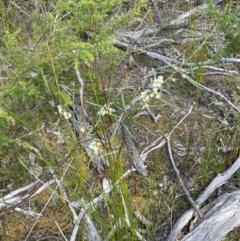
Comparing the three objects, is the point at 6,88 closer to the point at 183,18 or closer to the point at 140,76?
the point at 140,76

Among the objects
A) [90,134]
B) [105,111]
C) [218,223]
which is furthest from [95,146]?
[218,223]

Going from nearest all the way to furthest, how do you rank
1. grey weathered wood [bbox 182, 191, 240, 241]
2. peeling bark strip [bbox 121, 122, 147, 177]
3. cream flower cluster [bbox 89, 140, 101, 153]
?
cream flower cluster [bbox 89, 140, 101, 153] → grey weathered wood [bbox 182, 191, 240, 241] → peeling bark strip [bbox 121, 122, 147, 177]

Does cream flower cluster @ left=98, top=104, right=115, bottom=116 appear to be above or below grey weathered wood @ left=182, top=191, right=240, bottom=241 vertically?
above

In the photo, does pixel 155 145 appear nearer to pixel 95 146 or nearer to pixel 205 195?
pixel 205 195

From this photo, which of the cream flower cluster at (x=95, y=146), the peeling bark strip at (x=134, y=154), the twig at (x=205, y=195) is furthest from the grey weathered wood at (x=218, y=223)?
the cream flower cluster at (x=95, y=146)

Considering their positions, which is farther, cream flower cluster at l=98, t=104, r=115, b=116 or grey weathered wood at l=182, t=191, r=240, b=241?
grey weathered wood at l=182, t=191, r=240, b=241

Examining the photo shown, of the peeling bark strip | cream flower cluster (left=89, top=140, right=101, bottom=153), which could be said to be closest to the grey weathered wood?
the peeling bark strip

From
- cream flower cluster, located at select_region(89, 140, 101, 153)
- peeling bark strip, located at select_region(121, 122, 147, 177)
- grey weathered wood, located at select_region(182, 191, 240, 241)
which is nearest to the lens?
cream flower cluster, located at select_region(89, 140, 101, 153)

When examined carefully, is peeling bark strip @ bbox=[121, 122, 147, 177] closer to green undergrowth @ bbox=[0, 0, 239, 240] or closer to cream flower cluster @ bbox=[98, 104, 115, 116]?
green undergrowth @ bbox=[0, 0, 239, 240]

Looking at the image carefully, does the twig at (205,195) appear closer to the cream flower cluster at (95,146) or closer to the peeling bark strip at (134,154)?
the peeling bark strip at (134,154)

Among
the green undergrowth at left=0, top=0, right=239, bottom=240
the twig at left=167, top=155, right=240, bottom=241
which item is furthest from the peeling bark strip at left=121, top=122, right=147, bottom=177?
the twig at left=167, top=155, right=240, bottom=241

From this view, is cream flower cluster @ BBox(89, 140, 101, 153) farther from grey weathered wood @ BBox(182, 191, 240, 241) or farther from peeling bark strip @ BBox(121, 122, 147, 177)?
grey weathered wood @ BBox(182, 191, 240, 241)

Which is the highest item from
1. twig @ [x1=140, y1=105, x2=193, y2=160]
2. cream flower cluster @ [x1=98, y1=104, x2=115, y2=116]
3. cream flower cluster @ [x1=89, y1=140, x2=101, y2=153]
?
cream flower cluster @ [x1=98, y1=104, x2=115, y2=116]

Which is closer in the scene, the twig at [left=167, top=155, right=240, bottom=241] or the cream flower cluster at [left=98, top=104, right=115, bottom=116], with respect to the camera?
the cream flower cluster at [left=98, top=104, right=115, bottom=116]
